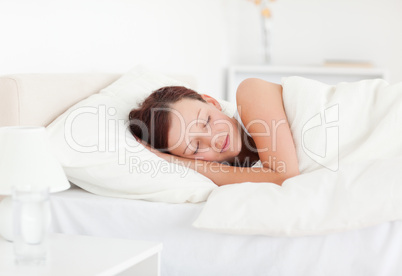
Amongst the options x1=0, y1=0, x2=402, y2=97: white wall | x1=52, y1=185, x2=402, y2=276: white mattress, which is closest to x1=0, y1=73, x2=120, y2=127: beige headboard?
x1=0, y1=0, x2=402, y2=97: white wall

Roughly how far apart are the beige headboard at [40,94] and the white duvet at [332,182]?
0.62 metres

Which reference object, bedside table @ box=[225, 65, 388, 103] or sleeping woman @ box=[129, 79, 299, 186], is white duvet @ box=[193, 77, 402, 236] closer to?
sleeping woman @ box=[129, 79, 299, 186]

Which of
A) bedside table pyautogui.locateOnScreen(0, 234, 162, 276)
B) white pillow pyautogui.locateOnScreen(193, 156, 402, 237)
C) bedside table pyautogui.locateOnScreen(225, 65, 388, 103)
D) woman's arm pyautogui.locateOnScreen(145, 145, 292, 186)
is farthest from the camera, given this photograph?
bedside table pyautogui.locateOnScreen(225, 65, 388, 103)

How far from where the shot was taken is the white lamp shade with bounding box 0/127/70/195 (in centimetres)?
123

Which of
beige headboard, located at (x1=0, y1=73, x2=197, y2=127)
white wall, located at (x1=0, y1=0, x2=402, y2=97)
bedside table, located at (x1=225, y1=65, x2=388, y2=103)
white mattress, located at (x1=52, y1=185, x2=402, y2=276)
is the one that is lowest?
white mattress, located at (x1=52, y1=185, x2=402, y2=276)

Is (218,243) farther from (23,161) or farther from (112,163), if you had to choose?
(23,161)

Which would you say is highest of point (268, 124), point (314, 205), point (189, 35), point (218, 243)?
point (189, 35)

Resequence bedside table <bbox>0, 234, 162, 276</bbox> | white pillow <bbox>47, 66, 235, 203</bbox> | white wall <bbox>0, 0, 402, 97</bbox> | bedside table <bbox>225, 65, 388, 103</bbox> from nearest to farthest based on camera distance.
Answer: bedside table <bbox>0, 234, 162, 276</bbox> < white pillow <bbox>47, 66, 235, 203</bbox> < white wall <bbox>0, 0, 402, 97</bbox> < bedside table <bbox>225, 65, 388, 103</bbox>

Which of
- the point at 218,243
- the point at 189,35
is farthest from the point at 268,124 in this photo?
the point at 189,35

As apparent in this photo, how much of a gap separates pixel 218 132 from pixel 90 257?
2.24 feet

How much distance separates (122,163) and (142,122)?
0.80 feet

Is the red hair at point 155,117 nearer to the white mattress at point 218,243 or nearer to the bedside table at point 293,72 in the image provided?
the white mattress at point 218,243

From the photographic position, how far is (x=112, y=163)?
1.62 meters

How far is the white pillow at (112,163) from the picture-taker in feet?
5.10
